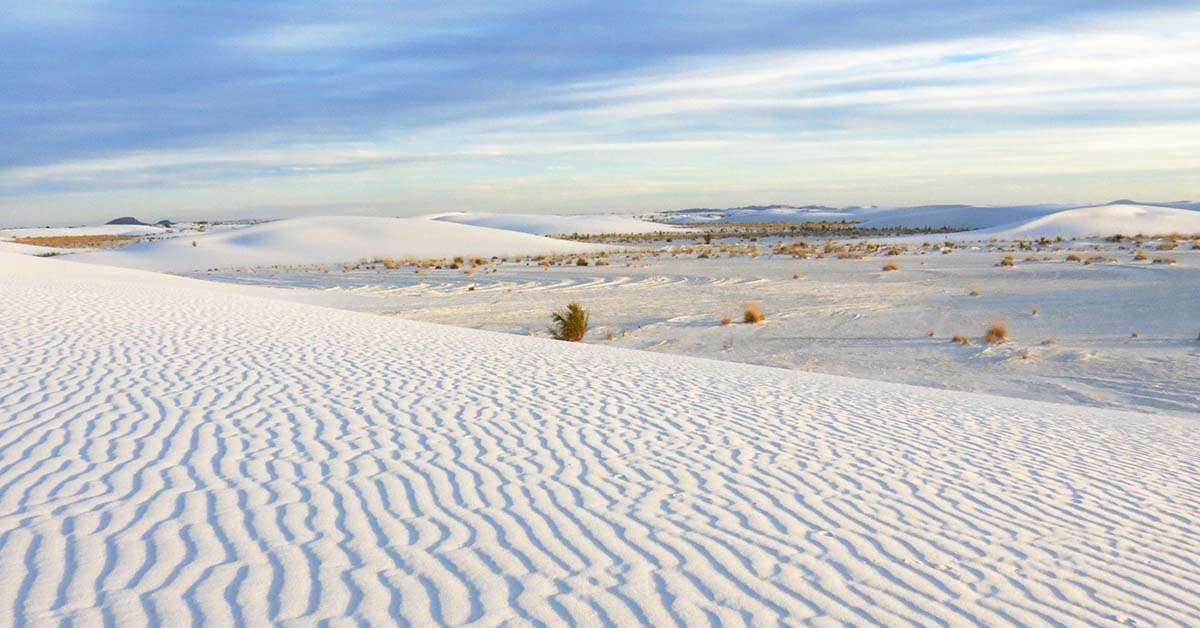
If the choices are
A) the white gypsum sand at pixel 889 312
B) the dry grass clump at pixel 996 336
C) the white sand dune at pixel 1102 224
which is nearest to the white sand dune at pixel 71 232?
the white sand dune at pixel 1102 224

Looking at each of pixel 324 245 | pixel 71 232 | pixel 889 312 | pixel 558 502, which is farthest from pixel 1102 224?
pixel 71 232

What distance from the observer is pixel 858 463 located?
21.5 feet

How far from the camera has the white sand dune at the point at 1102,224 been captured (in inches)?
2462

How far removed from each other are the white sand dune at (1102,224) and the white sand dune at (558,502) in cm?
5557

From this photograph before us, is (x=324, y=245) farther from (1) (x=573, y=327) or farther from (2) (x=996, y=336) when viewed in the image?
(2) (x=996, y=336)

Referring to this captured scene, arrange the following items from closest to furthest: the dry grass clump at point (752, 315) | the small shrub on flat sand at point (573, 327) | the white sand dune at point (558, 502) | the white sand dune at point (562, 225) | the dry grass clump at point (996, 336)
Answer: the white sand dune at point (558, 502)
the dry grass clump at point (996, 336)
the small shrub on flat sand at point (573, 327)
the dry grass clump at point (752, 315)
the white sand dune at point (562, 225)

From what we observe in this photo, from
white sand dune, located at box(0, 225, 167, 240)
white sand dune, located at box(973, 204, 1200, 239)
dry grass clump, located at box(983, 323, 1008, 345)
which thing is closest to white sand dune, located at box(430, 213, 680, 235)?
white sand dune, located at box(0, 225, 167, 240)

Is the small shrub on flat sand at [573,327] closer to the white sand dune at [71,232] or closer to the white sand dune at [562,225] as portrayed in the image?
the white sand dune at [562,225]

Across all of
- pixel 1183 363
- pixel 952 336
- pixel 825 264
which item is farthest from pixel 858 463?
pixel 825 264

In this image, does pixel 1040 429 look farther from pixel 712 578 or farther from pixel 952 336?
pixel 952 336

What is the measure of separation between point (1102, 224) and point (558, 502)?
71.9 m

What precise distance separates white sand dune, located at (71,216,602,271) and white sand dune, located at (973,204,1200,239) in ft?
93.6

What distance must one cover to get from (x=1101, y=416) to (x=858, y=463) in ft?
15.0

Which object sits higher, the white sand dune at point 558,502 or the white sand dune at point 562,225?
the white sand dune at point 558,502
